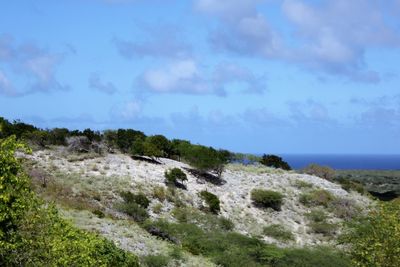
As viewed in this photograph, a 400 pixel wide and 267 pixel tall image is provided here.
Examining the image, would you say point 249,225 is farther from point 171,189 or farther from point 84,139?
point 84,139

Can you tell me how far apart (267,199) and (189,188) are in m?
8.24

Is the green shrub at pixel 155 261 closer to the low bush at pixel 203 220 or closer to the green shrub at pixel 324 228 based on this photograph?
the low bush at pixel 203 220

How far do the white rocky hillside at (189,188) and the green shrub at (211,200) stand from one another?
621 millimetres

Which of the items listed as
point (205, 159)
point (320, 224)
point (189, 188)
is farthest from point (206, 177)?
point (320, 224)

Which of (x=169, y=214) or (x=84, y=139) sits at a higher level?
(x=84, y=139)

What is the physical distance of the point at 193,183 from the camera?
55250mm

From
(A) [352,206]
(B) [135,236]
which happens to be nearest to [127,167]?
(B) [135,236]

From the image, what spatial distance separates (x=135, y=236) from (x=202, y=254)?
15.4 feet

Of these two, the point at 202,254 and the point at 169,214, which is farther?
the point at 169,214

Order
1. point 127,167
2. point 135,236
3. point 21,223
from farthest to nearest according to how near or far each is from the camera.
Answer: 1. point 127,167
2. point 135,236
3. point 21,223

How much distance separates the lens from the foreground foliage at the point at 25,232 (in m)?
15.4

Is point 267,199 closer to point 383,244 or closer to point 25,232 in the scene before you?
point 383,244

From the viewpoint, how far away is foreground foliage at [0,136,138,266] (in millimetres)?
15352

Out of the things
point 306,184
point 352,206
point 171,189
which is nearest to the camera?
point 171,189
